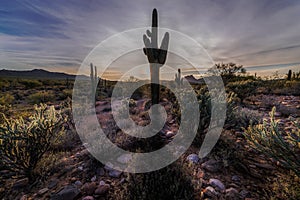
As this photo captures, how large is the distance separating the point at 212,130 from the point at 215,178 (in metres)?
1.38

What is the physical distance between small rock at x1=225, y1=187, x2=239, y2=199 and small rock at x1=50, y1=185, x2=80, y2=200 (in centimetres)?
237

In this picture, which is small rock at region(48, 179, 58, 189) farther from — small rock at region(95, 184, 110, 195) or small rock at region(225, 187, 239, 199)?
small rock at region(225, 187, 239, 199)

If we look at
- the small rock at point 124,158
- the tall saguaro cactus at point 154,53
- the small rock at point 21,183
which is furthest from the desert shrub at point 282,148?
the small rock at point 21,183

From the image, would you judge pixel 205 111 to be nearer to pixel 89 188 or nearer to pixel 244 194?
pixel 244 194

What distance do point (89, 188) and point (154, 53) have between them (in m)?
3.99

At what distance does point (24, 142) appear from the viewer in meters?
2.88

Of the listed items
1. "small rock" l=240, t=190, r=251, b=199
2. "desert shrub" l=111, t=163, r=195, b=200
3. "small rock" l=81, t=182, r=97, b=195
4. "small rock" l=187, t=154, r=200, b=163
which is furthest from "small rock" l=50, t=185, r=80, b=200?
"small rock" l=240, t=190, r=251, b=199

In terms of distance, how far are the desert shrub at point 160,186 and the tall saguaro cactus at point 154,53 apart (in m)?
2.71

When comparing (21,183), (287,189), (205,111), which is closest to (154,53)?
(205,111)

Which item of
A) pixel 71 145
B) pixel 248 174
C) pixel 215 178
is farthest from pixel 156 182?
pixel 71 145

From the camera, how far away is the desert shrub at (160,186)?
207 cm

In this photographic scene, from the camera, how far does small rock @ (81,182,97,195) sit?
250 centimetres

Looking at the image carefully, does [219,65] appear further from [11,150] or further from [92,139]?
[11,150]

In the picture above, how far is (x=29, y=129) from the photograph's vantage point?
284cm
